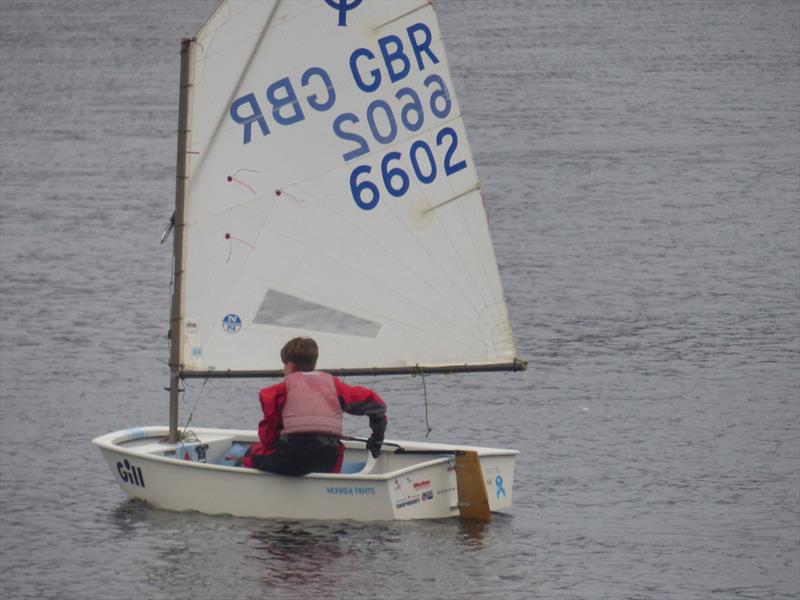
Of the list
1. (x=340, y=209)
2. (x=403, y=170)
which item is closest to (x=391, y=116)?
(x=403, y=170)

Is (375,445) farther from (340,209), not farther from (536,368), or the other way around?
(536,368)

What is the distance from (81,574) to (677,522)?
6317mm

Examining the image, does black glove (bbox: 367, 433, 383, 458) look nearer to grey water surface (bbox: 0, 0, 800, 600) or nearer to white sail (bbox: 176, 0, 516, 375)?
grey water surface (bbox: 0, 0, 800, 600)

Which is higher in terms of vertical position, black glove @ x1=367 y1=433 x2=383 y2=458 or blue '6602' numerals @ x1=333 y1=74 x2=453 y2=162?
blue '6602' numerals @ x1=333 y1=74 x2=453 y2=162

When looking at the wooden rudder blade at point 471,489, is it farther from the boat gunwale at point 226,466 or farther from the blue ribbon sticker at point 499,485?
the blue ribbon sticker at point 499,485

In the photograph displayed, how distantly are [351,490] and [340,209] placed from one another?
3441 mm

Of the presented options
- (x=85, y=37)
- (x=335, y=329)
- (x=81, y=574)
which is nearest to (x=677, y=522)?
(x=335, y=329)

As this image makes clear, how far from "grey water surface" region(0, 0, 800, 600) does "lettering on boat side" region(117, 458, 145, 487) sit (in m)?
0.38

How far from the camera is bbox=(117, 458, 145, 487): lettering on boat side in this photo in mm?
17859

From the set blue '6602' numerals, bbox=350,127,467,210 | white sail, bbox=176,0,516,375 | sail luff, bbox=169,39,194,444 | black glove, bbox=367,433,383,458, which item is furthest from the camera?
blue '6602' numerals, bbox=350,127,467,210

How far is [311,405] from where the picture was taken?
16.5 m

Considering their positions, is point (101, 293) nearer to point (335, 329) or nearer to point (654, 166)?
point (335, 329)

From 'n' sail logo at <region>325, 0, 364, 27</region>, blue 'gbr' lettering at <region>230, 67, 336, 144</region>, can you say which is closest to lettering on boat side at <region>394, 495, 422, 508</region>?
blue 'gbr' lettering at <region>230, 67, 336, 144</region>

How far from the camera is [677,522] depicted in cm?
1825
